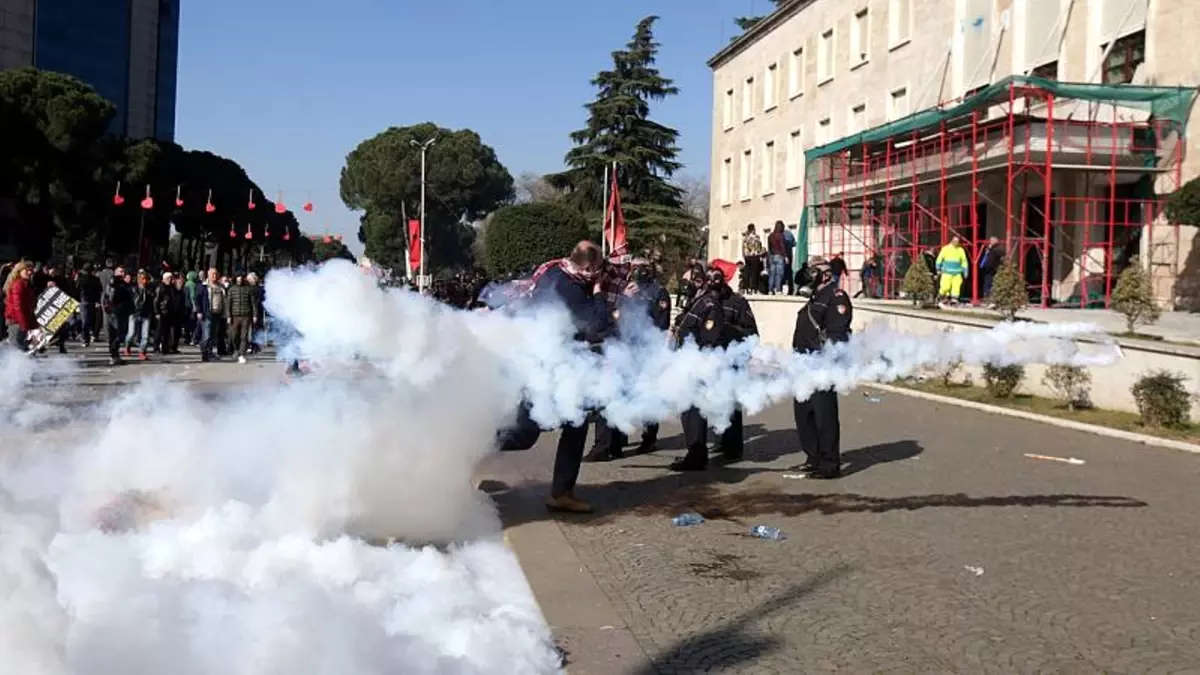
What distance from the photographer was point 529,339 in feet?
23.6

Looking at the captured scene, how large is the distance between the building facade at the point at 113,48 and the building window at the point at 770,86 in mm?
51941

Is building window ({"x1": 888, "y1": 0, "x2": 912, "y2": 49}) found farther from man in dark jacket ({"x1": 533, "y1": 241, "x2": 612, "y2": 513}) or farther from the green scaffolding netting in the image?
man in dark jacket ({"x1": 533, "y1": 241, "x2": 612, "y2": 513})

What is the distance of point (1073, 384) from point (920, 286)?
654 cm

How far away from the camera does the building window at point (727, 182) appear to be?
161 ft

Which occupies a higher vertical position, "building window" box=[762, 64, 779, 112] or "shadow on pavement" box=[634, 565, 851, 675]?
"building window" box=[762, 64, 779, 112]

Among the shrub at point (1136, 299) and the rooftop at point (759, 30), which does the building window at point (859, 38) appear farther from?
the shrub at point (1136, 299)

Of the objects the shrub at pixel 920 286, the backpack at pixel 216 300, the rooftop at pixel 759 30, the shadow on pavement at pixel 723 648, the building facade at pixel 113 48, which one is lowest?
the shadow on pavement at pixel 723 648

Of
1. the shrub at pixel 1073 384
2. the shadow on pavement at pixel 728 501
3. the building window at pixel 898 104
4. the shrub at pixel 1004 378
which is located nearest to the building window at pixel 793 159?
the building window at pixel 898 104

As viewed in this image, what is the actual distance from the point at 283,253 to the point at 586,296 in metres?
77.6

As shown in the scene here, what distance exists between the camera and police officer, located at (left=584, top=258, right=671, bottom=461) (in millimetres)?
9211

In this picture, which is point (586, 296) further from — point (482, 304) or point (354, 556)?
point (354, 556)

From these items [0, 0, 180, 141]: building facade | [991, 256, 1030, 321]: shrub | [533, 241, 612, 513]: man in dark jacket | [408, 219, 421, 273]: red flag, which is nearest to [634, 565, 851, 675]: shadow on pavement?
[533, 241, 612, 513]: man in dark jacket

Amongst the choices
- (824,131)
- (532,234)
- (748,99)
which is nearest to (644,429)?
(824,131)

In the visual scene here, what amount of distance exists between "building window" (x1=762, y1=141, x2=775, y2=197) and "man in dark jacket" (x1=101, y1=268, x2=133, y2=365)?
29.3m
